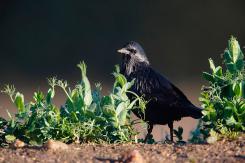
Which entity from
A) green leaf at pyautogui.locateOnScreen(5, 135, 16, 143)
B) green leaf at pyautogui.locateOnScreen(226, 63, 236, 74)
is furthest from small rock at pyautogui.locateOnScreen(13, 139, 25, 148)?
green leaf at pyautogui.locateOnScreen(226, 63, 236, 74)

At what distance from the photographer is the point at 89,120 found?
5430 mm

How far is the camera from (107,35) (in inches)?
442

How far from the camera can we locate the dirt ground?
16.1 ft

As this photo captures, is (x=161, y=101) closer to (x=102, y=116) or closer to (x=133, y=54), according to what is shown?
(x=133, y=54)

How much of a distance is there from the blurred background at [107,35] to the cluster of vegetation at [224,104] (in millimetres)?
4750

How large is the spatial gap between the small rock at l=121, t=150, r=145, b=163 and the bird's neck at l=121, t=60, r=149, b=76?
2371mm

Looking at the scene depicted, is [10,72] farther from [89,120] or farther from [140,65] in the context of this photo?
[89,120]

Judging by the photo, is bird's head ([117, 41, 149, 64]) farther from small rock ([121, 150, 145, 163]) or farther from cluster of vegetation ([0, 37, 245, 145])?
small rock ([121, 150, 145, 163])

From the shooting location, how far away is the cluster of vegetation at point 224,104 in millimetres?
5340

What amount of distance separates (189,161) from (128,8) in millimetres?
6626

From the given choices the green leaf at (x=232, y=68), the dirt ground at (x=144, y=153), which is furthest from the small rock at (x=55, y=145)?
the green leaf at (x=232, y=68)

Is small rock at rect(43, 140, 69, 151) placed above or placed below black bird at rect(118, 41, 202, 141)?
below

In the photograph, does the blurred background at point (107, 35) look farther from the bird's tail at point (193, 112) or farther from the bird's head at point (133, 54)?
the bird's tail at point (193, 112)

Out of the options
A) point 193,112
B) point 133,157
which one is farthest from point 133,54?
point 133,157
